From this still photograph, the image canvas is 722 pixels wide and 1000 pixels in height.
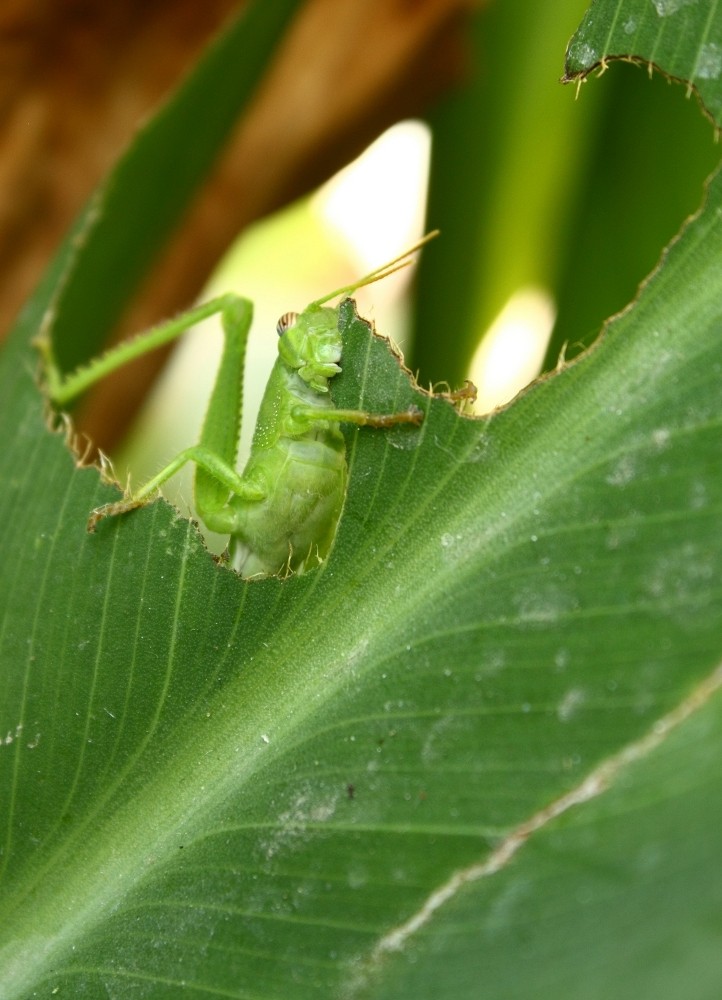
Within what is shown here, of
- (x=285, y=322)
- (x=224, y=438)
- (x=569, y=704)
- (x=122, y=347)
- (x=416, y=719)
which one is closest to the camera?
(x=569, y=704)

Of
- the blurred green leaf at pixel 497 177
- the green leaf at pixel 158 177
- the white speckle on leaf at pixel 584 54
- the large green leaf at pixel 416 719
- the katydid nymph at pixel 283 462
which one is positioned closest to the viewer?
the large green leaf at pixel 416 719

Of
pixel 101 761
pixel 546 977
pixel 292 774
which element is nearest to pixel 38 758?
pixel 101 761

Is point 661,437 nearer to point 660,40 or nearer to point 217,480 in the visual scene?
point 660,40

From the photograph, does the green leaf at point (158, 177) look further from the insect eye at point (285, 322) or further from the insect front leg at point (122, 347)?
the insect eye at point (285, 322)

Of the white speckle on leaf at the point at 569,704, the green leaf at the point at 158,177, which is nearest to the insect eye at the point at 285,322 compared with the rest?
the green leaf at the point at 158,177

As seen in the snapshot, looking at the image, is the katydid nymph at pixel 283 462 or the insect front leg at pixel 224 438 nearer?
the katydid nymph at pixel 283 462

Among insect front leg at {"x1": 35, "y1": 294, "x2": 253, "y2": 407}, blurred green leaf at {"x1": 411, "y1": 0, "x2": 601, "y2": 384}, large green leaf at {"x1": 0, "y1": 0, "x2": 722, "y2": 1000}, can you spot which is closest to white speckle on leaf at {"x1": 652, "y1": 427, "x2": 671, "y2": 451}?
large green leaf at {"x1": 0, "y1": 0, "x2": 722, "y2": 1000}

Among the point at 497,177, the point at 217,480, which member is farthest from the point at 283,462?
the point at 497,177
